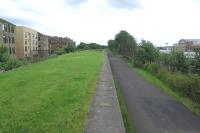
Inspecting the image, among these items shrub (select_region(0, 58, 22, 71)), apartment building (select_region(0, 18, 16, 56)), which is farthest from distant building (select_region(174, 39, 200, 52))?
apartment building (select_region(0, 18, 16, 56))

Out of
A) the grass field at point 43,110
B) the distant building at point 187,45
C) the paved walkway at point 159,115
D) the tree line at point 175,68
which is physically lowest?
the paved walkway at point 159,115

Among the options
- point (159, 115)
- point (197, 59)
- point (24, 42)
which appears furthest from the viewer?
point (24, 42)

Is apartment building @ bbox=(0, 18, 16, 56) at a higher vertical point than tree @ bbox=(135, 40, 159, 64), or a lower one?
higher

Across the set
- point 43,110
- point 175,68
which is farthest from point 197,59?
point 43,110

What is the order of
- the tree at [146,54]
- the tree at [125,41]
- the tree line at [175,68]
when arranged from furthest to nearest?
1. the tree at [125,41]
2. the tree at [146,54]
3. the tree line at [175,68]

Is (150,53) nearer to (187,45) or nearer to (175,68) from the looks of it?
(175,68)

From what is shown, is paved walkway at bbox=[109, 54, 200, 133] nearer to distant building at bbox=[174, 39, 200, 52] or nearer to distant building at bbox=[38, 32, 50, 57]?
distant building at bbox=[174, 39, 200, 52]

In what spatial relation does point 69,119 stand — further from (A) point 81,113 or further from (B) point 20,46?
(B) point 20,46

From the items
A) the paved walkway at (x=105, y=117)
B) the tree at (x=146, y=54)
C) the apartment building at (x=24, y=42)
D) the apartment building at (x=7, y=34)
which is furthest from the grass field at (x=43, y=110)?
the apartment building at (x=24, y=42)

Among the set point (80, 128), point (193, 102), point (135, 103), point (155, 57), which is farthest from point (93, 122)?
point (155, 57)

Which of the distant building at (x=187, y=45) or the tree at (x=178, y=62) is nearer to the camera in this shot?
the tree at (x=178, y=62)

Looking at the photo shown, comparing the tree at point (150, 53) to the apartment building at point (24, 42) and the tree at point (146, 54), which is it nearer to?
the tree at point (146, 54)

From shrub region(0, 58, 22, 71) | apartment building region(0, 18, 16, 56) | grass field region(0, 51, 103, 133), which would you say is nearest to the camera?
grass field region(0, 51, 103, 133)

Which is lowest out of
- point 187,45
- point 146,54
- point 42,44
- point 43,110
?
point 43,110
